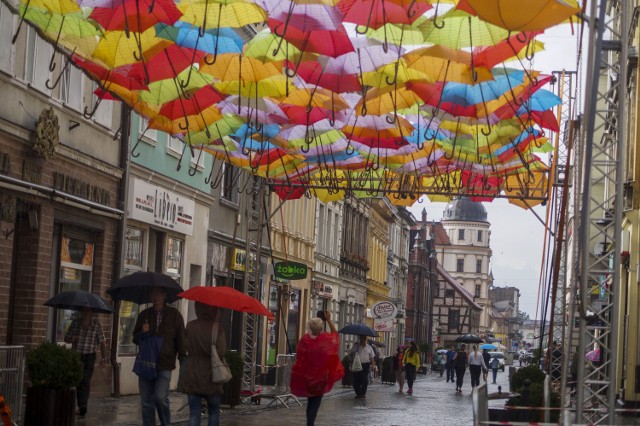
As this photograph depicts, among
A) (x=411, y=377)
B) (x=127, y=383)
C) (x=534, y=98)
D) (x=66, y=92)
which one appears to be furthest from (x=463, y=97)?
(x=411, y=377)

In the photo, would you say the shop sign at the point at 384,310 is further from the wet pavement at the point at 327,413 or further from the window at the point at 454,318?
the window at the point at 454,318

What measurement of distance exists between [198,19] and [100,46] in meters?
2.17

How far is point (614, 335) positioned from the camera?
554 inches

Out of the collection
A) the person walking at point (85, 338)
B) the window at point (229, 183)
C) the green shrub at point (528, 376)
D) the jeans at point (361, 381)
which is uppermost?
the window at point (229, 183)

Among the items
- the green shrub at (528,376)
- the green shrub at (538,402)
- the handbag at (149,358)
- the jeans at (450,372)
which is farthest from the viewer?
the jeans at (450,372)

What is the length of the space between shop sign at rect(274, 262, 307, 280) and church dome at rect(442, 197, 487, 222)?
158299 mm

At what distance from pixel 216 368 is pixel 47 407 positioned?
7.10 feet

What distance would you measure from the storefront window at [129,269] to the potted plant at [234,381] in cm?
344

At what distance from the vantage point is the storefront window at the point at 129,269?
27.1 meters

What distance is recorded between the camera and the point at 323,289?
174ft

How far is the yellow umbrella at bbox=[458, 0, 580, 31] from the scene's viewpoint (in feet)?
38.9

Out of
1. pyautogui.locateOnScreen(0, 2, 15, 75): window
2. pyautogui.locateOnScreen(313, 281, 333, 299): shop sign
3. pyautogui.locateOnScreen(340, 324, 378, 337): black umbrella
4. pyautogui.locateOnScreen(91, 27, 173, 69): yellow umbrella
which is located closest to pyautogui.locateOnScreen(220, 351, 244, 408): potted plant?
pyautogui.locateOnScreen(0, 2, 15, 75): window

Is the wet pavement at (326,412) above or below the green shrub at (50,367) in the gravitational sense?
below

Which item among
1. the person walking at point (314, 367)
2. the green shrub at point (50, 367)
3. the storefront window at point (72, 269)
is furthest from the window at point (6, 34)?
the person walking at point (314, 367)
